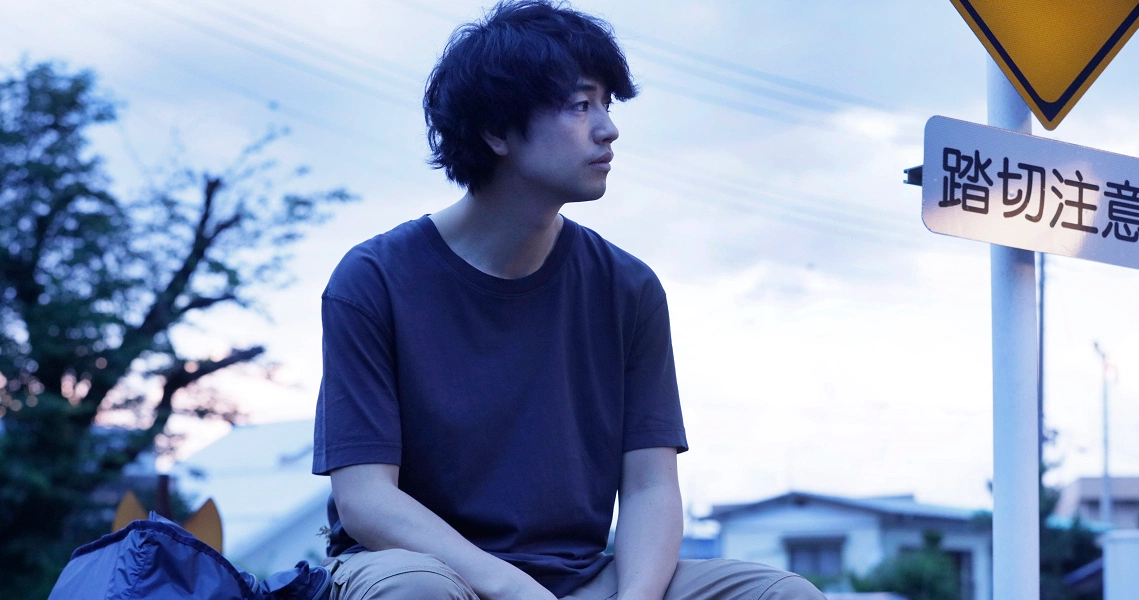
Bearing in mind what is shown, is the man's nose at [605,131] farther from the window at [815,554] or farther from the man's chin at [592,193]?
the window at [815,554]

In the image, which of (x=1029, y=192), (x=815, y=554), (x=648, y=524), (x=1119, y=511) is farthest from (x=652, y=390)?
(x=1119, y=511)

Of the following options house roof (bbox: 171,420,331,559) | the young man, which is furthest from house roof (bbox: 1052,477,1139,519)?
the young man

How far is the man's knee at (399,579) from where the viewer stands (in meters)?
1.33

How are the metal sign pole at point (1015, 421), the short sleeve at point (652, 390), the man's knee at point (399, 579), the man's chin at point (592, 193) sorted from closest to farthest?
the man's knee at point (399, 579) → the man's chin at point (592, 193) → the short sleeve at point (652, 390) → the metal sign pole at point (1015, 421)

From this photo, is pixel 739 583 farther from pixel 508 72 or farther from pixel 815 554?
pixel 815 554

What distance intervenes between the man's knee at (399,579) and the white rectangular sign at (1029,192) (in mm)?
1089

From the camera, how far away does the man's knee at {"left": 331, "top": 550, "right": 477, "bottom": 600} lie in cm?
133

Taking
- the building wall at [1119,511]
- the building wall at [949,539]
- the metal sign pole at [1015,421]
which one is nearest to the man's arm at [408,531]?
the metal sign pole at [1015,421]

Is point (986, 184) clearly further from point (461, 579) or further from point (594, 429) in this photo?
point (461, 579)

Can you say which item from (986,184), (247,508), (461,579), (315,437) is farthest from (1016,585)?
(247,508)

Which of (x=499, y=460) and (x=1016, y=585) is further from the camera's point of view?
(x=1016, y=585)

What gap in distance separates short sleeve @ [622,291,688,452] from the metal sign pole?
2.09 ft

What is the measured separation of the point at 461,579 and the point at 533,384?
0.41m

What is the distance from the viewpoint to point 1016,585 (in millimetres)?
1927
